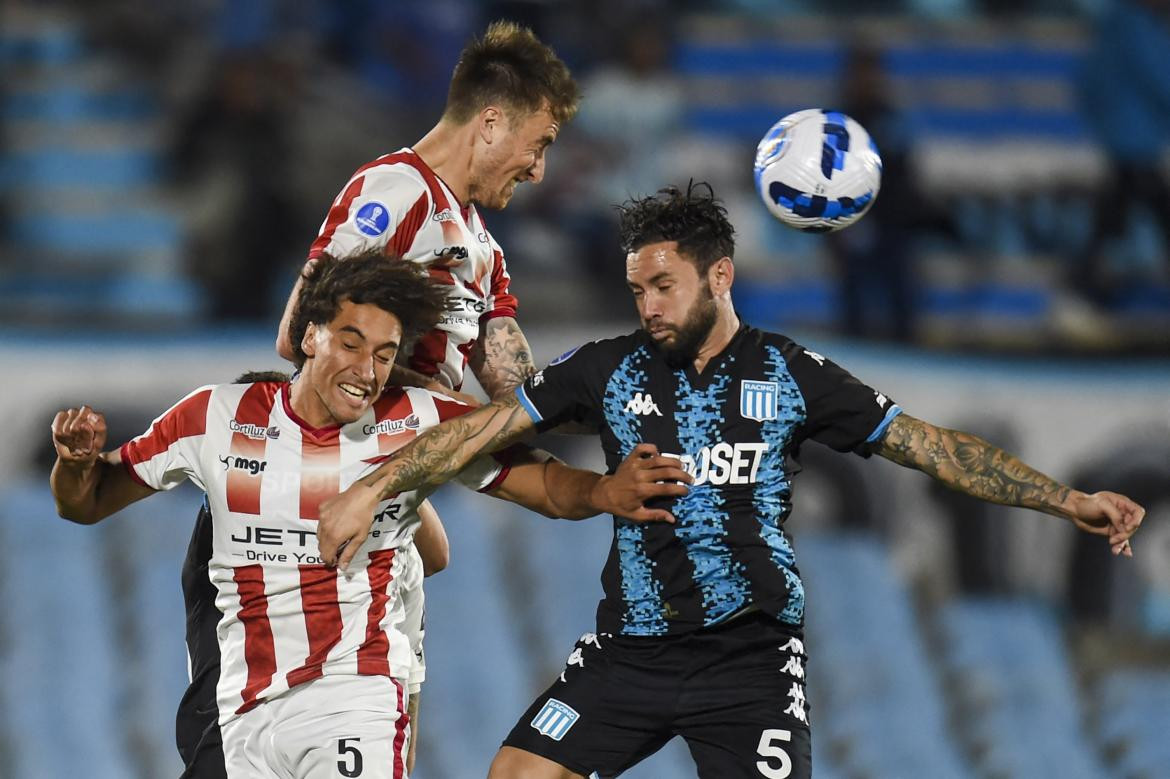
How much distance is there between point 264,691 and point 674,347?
1.52m

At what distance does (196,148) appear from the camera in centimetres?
1012

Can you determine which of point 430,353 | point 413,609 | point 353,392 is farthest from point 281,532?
point 430,353

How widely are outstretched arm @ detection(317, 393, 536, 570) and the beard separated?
0.45m

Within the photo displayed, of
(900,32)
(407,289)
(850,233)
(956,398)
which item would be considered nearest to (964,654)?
(956,398)


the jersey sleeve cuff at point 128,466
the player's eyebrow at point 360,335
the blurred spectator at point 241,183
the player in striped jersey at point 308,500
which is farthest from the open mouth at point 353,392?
the blurred spectator at point 241,183

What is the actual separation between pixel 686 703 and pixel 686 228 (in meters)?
1.37

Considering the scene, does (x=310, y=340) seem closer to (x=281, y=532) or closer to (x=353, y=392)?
(x=353, y=392)

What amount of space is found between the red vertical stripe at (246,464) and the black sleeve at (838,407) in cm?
154

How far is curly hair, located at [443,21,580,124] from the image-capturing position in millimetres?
5254

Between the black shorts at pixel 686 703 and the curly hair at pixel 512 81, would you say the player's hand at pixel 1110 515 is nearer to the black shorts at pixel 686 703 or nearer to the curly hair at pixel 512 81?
the black shorts at pixel 686 703

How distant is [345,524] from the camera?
14.6 feet

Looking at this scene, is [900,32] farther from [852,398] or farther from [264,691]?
[264,691]

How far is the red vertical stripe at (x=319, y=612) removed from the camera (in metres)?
4.68

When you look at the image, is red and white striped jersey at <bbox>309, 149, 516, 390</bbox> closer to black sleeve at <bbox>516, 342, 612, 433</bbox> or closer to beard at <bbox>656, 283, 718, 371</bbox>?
black sleeve at <bbox>516, 342, 612, 433</bbox>
